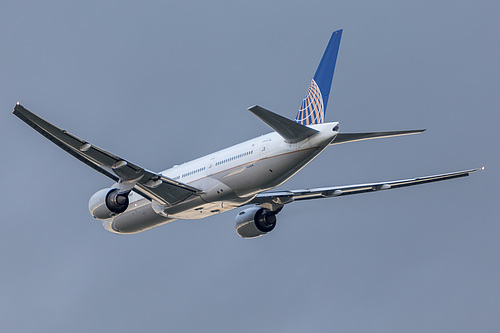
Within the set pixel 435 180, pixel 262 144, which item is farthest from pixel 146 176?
pixel 435 180

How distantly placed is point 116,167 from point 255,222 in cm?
1197

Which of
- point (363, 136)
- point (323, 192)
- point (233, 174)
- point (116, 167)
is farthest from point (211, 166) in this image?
point (363, 136)

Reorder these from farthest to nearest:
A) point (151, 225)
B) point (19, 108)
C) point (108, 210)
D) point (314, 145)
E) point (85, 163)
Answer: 1. point (151, 225)
2. point (108, 210)
3. point (85, 163)
4. point (314, 145)
5. point (19, 108)

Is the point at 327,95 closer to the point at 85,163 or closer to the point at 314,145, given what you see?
the point at 314,145

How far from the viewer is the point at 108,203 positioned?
41562mm

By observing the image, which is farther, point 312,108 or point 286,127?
A: point 312,108

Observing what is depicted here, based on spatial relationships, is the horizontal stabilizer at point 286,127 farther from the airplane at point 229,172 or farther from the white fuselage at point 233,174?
the white fuselage at point 233,174

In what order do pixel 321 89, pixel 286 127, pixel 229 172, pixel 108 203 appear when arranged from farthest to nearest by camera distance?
pixel 108 203 → pixel 321 89 → pixel 229 172 → pixel 286 127

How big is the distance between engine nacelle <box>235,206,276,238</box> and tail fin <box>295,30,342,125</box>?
356 inches

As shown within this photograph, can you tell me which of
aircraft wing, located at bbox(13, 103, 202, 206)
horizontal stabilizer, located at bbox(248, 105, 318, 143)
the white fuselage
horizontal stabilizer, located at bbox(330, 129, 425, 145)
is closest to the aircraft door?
the white fuselage

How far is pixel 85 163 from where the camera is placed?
39.4 m

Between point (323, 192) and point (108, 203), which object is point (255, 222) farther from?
point (108, 203)

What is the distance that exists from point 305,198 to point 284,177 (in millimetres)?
8056

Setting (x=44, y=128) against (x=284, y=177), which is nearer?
(x=44, y=128)
